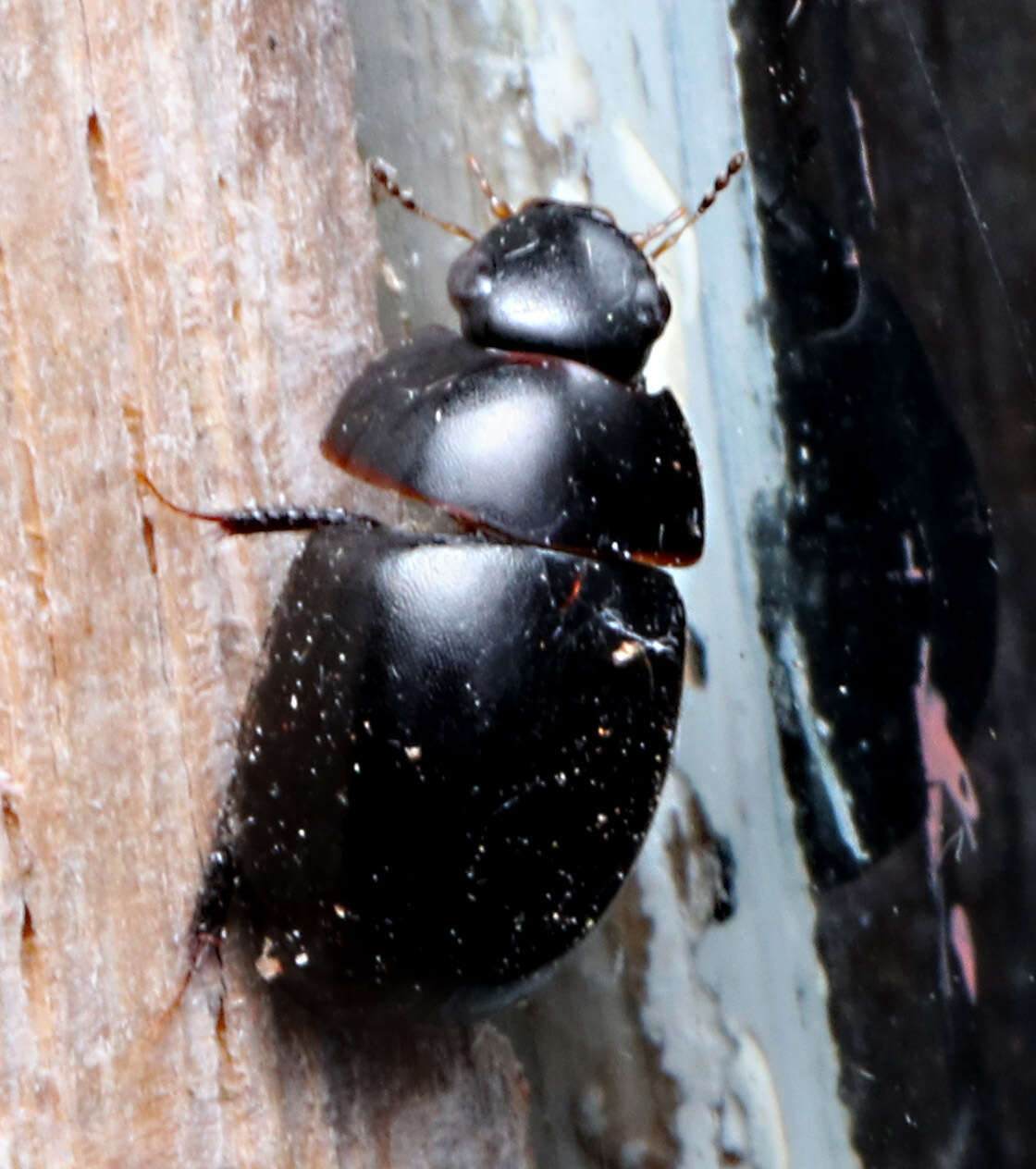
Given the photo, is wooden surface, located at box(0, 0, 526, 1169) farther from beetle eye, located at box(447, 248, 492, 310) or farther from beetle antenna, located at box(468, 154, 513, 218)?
beetle antenna, located at box(468, 154, 513, 218)

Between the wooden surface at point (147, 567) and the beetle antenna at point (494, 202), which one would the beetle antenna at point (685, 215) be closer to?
the beetle antenna at point (494, 202)

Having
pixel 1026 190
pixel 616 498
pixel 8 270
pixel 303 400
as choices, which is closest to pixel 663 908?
pixel 616 498

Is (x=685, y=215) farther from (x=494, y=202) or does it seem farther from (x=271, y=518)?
(x=271, y=518)

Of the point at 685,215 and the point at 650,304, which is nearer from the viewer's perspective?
the point at 650,304

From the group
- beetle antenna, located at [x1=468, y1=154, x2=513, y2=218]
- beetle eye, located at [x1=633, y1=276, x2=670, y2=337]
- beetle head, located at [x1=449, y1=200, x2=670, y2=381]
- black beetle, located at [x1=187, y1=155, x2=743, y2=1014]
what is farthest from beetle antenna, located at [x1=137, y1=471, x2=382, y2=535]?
beetle antenna, located at [x1=468, y1=154, x2=513, y2=218]

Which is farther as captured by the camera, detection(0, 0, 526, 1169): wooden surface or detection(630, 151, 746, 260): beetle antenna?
detection(630, 151, 746, 260): beetle antenna

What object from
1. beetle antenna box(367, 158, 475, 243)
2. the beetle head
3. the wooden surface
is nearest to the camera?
the wooden surface

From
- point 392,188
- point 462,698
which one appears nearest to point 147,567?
point 462,698
